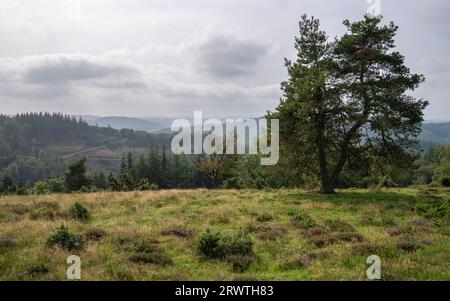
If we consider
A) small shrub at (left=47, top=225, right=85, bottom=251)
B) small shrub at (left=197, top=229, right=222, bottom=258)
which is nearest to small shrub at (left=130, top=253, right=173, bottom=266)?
small shrub at (left=197, top=229, right=222, bottom=258)

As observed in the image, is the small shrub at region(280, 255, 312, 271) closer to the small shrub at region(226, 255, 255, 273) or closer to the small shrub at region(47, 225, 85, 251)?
the small shrub at region(226, 255, 255, 273)

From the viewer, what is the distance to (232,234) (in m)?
17.0

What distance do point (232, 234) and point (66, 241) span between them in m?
6.81

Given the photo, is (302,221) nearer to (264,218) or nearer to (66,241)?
(264,218)

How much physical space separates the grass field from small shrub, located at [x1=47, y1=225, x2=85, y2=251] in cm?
26

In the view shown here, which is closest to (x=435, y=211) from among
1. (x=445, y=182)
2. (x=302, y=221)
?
(x=302, y=221)

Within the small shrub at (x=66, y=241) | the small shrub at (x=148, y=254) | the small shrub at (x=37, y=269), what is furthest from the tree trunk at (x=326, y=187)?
the small shrub at (x=37, y=269)

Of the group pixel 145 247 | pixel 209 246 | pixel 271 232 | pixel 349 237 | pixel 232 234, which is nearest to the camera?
pixel 209 246

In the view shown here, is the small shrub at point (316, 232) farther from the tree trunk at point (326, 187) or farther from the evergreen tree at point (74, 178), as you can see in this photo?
the evergreen tree at point (74, 178)

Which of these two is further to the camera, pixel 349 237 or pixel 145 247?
pixel 349 237

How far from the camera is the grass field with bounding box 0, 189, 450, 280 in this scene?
1181 cm

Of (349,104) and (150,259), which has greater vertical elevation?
(349,104)

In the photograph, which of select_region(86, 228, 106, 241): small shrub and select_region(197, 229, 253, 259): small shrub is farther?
select_region(86, 228, 106, 241): small shrub

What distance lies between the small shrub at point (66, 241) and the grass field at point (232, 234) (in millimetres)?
257
